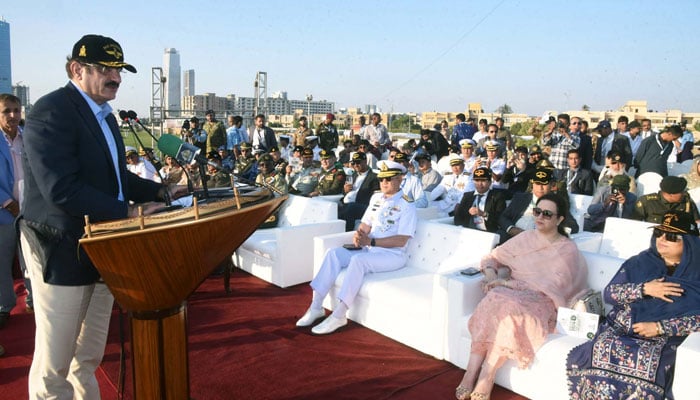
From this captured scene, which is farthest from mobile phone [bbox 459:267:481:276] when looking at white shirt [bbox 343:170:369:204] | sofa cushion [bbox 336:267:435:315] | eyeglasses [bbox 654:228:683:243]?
white shirt [bbox 343:170:369:204]

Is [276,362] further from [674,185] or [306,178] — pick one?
[306,178]

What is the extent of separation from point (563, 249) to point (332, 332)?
5.62 feet

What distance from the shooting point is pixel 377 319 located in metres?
3.78

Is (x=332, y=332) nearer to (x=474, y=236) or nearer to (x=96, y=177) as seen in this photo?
(x=474, y=236)

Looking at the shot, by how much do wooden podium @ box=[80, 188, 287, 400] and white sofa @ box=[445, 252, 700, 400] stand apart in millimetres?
1829

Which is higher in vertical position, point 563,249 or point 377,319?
point 563,249

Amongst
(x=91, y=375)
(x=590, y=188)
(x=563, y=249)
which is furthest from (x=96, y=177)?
(x=590, y=188)

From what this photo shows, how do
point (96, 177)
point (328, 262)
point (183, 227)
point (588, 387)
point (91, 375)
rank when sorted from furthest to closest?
point (328, 262), point (588, 387), point (91, 375), point (96, 177), point (183, 227)

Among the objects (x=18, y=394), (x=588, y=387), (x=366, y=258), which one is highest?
(x=366, y=258)

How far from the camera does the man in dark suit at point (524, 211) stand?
430cm

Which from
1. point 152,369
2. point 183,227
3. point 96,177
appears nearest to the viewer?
point 183,227

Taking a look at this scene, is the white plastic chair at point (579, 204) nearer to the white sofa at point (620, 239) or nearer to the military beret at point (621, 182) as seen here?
the military beret at point (621, 182)

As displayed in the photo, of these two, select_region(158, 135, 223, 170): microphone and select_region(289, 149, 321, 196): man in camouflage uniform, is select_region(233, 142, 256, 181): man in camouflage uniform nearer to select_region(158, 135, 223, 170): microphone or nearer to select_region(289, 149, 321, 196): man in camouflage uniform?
select_region(289, 149, 321, 196): man in camouflage uniform

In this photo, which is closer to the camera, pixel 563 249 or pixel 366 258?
pixel 563 249
